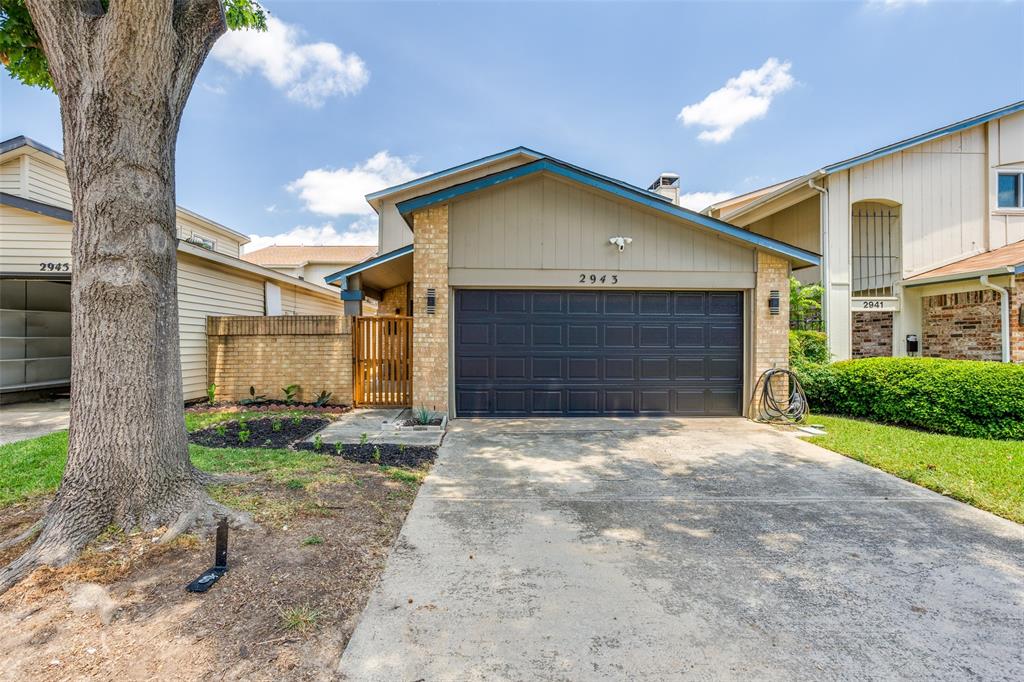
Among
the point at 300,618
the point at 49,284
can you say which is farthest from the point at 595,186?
the point at 49,284

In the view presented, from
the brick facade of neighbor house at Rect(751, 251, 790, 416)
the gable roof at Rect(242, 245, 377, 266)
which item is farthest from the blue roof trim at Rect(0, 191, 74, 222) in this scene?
the gable roof at Rect(242, 245, 377, 266)

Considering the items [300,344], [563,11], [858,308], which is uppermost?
[563,11]

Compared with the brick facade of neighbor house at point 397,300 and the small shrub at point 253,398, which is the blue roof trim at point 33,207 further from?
the brick facade of neighbor house at point 397,300

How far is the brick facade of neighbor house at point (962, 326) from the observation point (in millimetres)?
8992

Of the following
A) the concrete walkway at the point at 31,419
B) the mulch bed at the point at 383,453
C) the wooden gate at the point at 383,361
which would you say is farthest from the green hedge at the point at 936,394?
the concrete walkway at the point at 31,419

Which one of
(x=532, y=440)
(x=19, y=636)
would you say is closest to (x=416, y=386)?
(x=532, y=440)

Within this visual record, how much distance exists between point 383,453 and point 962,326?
469 inches

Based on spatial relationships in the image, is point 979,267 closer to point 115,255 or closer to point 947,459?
point 947,459

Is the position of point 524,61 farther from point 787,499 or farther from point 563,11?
point 787,499

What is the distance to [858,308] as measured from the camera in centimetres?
1053

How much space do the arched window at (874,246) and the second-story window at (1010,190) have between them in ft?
7.71

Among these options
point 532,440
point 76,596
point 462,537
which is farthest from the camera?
point 532,440

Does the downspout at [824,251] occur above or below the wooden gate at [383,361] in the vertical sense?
above

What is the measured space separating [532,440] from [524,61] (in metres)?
8.77
